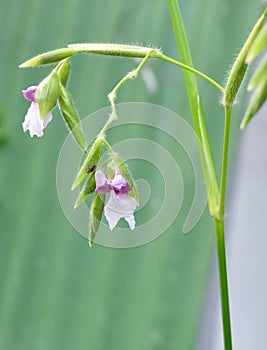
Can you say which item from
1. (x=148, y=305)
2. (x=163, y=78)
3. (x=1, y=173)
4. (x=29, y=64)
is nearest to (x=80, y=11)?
(x=163, y=78)

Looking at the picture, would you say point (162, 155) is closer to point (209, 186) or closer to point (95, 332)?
point (95, 332)

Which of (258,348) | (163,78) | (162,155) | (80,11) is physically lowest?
(258,348)

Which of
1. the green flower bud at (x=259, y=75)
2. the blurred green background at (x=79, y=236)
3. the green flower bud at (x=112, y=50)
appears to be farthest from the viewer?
the blurred green background at (x=79, y=236)

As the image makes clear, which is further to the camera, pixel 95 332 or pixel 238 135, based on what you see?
pixel 95 332

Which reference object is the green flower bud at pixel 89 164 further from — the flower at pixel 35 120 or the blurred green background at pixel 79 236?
the blurred green background at pixel 79 236

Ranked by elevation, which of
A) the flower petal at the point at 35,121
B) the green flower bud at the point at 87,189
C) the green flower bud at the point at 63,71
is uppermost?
the green flower bud at the point at 63,71

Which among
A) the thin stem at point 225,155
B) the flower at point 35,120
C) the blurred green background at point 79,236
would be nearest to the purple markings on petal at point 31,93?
the flower at point 35,120

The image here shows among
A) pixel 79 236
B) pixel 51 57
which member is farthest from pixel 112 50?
pixel 79 236

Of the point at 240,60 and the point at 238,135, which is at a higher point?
the point at 238,135
